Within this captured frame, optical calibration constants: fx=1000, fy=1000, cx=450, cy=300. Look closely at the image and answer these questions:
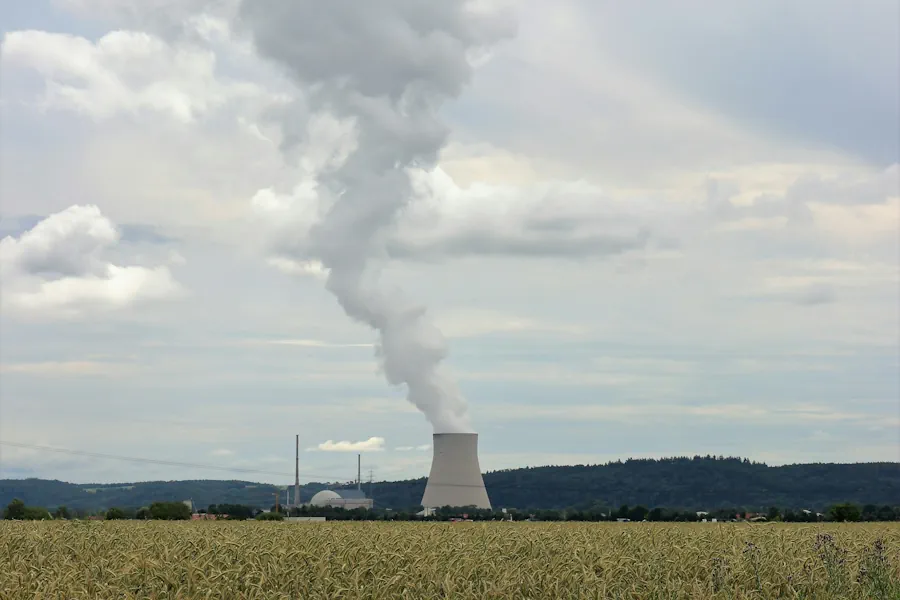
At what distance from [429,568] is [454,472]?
7100cm

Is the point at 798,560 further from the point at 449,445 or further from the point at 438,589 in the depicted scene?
the point at 449,445

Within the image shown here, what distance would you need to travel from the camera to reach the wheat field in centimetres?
1497

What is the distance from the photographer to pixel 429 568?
1580 centimetres

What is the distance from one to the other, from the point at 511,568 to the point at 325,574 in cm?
317

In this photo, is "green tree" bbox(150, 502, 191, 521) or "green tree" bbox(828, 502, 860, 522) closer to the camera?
"green tree" bbox(150, 502, 191, 521)

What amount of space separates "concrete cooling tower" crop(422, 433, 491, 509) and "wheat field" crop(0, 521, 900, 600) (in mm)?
63788

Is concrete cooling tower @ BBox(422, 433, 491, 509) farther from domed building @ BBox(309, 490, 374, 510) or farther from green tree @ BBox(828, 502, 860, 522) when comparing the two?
domed building @ BBox(309, 490, 374, 510)

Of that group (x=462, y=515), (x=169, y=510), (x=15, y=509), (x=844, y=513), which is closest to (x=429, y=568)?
(x=15, y=509)

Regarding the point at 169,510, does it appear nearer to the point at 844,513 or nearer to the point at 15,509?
the point at 15,509

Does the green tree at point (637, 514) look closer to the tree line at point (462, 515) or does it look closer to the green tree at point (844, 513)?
the tree line at point (462, 515)

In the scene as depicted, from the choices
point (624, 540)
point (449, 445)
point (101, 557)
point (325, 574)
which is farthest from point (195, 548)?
point (449, 445)

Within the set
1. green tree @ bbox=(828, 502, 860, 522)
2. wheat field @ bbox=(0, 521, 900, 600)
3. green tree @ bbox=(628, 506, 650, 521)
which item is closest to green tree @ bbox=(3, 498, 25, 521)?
wheat field @ bbox=(0, 521, 900, 600)

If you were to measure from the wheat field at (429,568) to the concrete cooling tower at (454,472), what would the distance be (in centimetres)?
6379

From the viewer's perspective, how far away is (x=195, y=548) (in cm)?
1845
